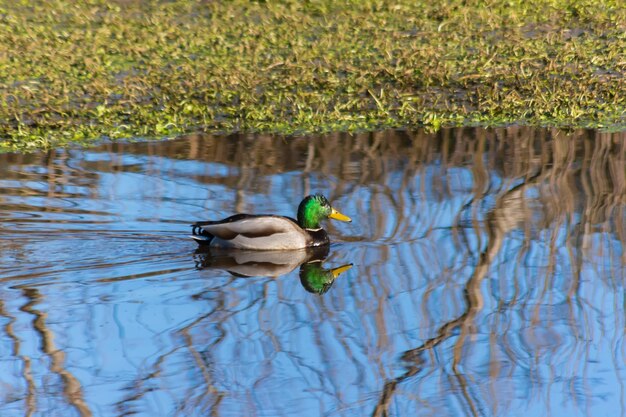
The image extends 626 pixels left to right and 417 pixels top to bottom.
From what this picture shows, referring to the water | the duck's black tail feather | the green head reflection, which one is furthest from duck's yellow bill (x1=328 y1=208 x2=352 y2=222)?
the duck's black tail feather

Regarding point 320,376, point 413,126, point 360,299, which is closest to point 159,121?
point 413,126

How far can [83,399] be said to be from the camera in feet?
20.1

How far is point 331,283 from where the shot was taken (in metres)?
8.04

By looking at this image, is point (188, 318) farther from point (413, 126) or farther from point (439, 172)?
point (413, 126)

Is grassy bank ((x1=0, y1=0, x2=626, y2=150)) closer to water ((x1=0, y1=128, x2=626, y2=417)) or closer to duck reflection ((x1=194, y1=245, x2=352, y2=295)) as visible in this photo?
water ((x1=0, y1=128, x2=626, y2=417))

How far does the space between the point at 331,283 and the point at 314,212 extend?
44.8 inches

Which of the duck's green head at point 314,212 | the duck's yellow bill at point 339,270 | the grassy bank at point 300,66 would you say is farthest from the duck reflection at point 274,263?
the grassy bank at point 300,66

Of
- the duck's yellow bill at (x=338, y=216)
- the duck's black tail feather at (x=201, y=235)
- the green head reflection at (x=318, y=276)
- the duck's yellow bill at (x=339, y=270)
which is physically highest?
the duck's yellow bill at (x=338, y=216)

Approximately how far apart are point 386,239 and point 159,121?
4.04 metres

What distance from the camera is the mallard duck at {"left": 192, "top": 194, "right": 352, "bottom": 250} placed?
8773mm

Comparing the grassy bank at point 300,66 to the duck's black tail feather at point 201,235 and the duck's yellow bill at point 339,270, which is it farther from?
the duck's yellow bill at point 339,270

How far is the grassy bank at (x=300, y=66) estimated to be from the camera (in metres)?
12.1

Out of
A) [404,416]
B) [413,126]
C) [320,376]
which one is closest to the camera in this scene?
[404,416]

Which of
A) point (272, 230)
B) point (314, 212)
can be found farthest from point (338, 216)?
point (272, 230)
